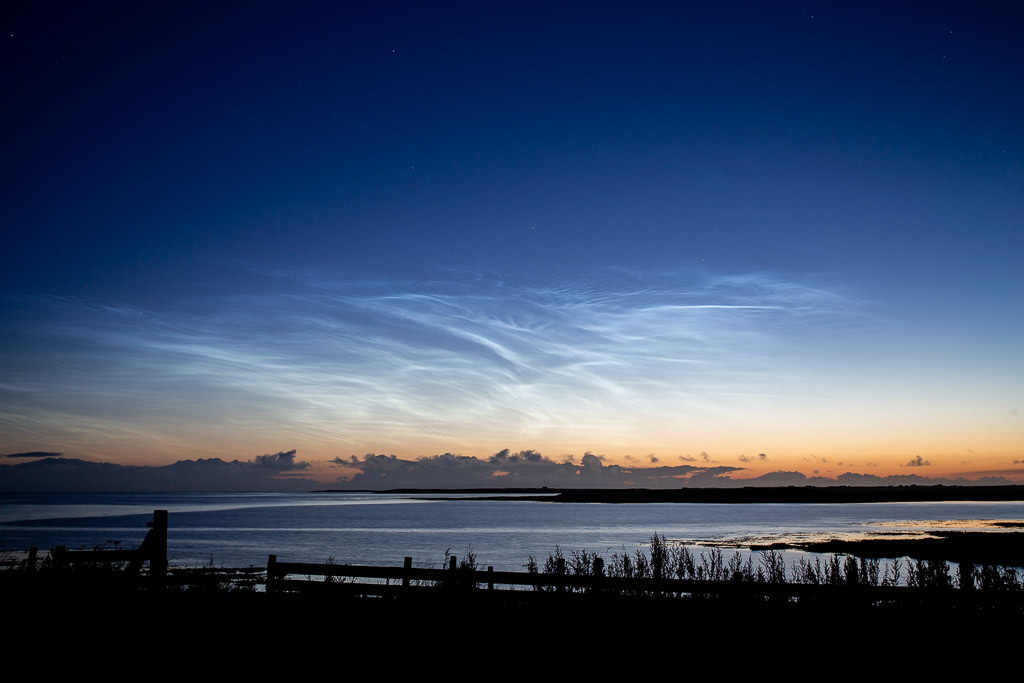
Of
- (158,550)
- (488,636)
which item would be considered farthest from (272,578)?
(488,636)

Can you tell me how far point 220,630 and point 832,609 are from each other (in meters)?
11.7

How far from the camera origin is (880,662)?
11.0 m

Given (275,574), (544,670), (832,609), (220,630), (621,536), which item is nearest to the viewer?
(544,670)

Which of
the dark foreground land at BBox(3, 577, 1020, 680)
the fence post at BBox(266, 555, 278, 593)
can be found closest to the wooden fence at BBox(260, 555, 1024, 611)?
the fence post at BBox(266, 555, 278, 593)

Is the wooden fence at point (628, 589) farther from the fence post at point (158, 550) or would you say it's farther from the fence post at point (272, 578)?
the fence post at point (158, 550)

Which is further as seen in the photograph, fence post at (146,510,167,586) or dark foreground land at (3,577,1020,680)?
fence post at (146,510,167,586)

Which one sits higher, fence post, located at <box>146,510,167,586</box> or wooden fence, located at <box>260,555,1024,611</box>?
fence post, located at <box>146,510,167,586</box>

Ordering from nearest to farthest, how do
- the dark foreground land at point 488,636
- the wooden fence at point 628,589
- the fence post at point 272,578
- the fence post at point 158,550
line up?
the dark foreground land at point 488,636 < the wooden fence at point 628,589 < the fence post at point 272,578 < the fence post at point 158,550

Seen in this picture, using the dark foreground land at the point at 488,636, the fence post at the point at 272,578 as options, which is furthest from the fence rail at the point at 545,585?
the dark foreground land at the point at 488,636

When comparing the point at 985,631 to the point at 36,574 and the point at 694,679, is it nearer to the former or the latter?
the point at 694,679

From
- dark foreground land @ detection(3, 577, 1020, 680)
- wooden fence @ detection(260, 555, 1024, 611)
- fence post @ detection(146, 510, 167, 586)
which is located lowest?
dark foreground land @ detection(3, 577, 1020, 680)

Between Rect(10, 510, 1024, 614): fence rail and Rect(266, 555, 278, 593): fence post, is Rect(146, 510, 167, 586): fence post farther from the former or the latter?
Rect(266, 555, 278, 593): fence post

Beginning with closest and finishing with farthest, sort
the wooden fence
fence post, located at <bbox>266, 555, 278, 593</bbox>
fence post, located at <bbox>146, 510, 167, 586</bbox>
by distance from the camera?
the wooden fence → fence post, located at <bbox>266, 555, 278, 593</bbox> → fence post, located at <bbox>146, 510, 167, 586</bbox>

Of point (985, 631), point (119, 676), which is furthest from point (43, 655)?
point (985, 631)
